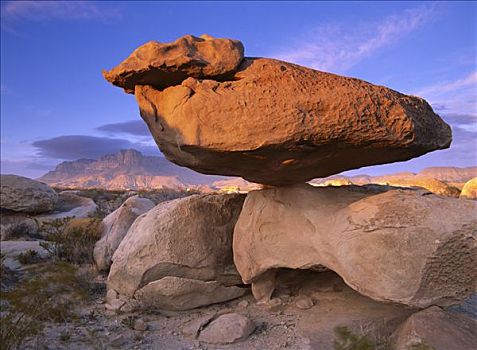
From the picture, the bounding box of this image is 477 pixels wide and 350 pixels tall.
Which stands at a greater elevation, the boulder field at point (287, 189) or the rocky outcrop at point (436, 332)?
the boulder field at point (287, 189)

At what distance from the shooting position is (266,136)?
411cm

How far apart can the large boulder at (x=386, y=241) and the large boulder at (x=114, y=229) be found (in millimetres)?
3924

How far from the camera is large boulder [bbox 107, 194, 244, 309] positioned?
18.5 ft

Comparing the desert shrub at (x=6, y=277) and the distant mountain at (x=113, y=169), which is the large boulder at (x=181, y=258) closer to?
the desert shrub at (x=6, y=277)

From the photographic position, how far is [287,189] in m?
5.30

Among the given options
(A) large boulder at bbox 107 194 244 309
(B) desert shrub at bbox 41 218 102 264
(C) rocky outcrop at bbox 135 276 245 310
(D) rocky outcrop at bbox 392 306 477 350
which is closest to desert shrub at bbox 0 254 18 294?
(B) desert shrub at bbox 41 218 102 264

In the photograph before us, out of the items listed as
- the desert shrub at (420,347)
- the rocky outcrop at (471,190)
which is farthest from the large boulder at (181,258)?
the rocky outcrop at (471,190)

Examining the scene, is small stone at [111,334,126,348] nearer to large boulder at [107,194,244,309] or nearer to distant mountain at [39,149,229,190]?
large boulder at [107,194,244,309]

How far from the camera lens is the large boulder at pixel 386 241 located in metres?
→ 3.95

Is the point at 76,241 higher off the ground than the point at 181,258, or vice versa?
the point at 181,258

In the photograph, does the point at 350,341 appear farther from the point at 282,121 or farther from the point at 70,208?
the point at 70,208

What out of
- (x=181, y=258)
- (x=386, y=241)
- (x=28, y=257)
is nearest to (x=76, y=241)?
(x=28, y=257)

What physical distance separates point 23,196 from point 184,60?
12.8 meters

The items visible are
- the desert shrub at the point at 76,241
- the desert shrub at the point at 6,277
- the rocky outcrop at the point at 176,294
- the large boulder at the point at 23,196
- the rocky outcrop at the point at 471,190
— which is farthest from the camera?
the rocky outcrop at the point at 471,190
